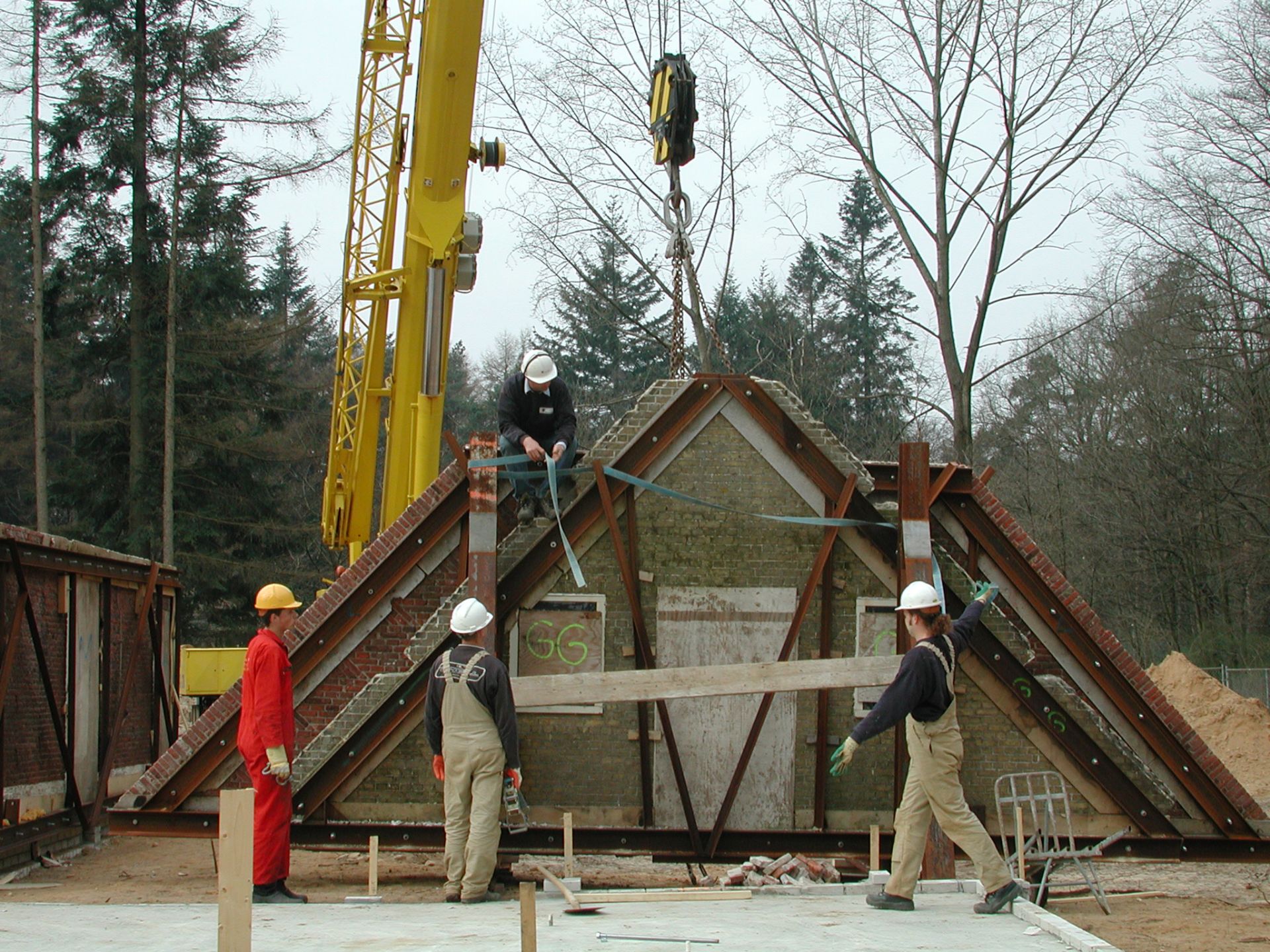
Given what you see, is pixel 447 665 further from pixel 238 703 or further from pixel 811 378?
pixel 811 378

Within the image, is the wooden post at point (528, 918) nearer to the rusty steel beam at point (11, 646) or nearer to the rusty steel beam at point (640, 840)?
the rusty steel beam at point (640, 840)

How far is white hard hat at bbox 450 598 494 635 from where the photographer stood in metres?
8.28

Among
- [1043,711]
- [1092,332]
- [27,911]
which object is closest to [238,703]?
[27,911]

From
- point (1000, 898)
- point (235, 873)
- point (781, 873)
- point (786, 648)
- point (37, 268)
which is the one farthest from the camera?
point (37, 268)

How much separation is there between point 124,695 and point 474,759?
23.6 ft

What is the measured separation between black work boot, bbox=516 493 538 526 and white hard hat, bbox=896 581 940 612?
2.71 m

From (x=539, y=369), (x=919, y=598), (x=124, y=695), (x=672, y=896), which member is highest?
(x=539, y=369)

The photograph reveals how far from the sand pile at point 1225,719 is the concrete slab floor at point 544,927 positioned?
1415 centimetres

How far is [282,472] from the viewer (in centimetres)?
3884

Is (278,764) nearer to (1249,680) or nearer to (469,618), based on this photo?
(469,618)

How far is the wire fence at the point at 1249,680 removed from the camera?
93.2 ft

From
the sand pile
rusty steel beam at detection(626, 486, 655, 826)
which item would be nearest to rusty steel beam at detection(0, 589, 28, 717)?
rusty steel beam at detection(626, 486, 655, 826)

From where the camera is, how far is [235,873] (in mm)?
4234

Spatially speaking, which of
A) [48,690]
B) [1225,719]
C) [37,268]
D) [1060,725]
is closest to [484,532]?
[1060,725]
